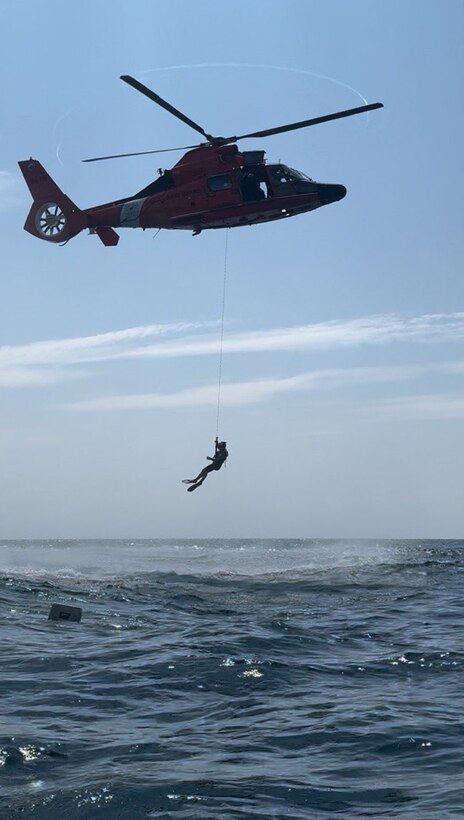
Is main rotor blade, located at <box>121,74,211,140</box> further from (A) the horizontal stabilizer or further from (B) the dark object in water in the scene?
(B) the dark object in water

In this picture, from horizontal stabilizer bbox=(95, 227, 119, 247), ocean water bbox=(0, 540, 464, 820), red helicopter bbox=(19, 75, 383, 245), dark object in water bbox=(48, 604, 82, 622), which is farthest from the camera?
horizontal stabilizer bbox=(95, 227, 119, 247)

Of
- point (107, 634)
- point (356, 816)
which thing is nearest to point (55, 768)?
point (356, 816)

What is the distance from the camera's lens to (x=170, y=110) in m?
28.1

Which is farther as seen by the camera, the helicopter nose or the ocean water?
the helicopter nose

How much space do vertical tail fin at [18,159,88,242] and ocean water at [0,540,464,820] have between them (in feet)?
48.6

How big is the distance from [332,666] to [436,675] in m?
2.33

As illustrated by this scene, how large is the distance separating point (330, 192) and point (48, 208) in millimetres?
12038

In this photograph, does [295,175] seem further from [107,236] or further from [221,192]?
[107,236]

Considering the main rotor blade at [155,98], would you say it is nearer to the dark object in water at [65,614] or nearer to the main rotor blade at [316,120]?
the main rotor blade at [316,120]

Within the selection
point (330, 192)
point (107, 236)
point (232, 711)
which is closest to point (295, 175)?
point (330, 192)

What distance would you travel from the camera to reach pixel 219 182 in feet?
99.6

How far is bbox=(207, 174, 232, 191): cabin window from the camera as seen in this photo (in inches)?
1191

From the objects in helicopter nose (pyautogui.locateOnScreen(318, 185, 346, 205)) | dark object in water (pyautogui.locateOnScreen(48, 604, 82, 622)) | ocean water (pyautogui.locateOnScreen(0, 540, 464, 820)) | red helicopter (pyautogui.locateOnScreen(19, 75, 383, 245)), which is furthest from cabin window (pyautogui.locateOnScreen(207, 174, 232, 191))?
dark object in water (pyautogui.locateOnScreen(48, 604, 82, 622))

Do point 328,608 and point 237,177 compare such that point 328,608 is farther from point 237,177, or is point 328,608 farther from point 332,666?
point 237,177
